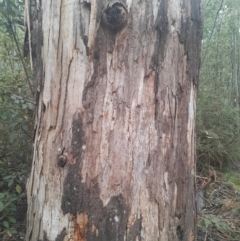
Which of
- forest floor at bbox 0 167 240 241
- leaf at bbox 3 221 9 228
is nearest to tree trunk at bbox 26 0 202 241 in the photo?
leaf at bbox 3 221 9 228

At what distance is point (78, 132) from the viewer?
94cm

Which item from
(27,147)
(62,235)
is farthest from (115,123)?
(27,147)

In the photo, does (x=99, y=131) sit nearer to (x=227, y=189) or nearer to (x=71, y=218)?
(x=71, y=218)

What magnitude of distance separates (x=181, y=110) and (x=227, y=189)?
2971 mm

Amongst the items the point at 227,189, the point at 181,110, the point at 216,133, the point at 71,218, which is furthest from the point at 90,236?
the point at 216,133

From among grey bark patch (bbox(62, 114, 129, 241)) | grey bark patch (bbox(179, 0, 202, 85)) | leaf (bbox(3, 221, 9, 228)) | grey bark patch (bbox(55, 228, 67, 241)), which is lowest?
leaf (bbox(3, 221, 9, 228))

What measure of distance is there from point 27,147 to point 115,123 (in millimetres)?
1724

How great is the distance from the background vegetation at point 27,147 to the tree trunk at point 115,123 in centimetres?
50

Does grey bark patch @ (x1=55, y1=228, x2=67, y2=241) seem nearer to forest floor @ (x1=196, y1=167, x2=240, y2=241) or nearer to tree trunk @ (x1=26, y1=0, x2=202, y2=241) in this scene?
tree trunk @ (x1=26, y1=0, x2=202, y2=241)

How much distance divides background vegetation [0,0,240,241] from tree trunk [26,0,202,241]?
1.65ft

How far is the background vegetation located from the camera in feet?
7.14

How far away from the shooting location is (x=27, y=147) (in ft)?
8.11

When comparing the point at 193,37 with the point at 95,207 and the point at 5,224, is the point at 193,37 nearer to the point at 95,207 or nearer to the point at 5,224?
the point at 95,207

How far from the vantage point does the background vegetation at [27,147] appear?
218 cm
